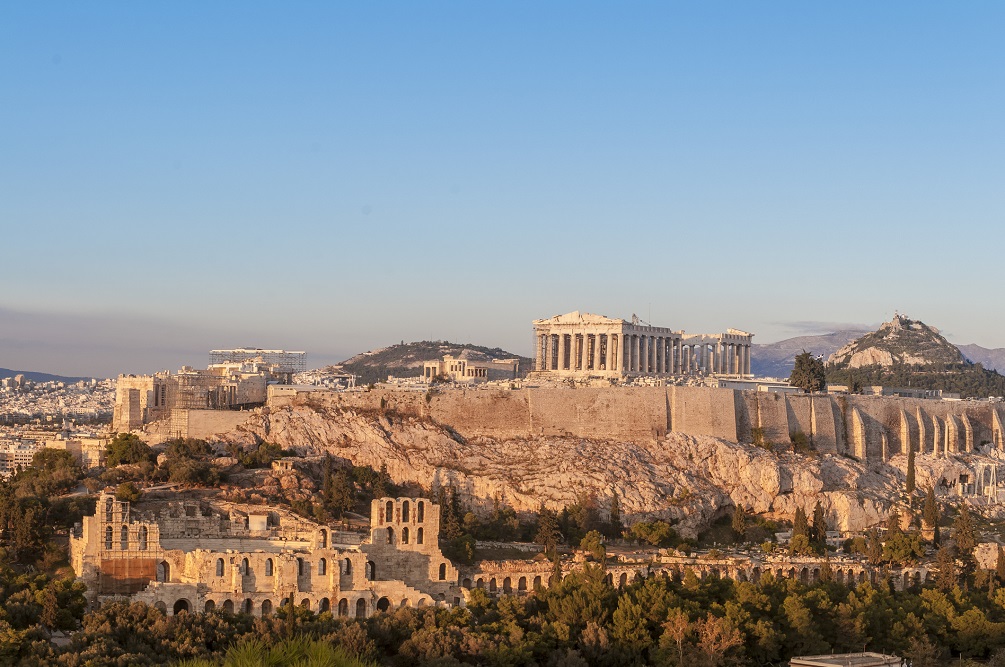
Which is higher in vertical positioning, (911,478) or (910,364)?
(910,364)

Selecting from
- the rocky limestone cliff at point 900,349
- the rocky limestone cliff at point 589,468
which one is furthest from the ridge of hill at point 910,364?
the rocky limestone cliff at point 589,468

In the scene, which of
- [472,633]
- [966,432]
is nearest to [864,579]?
[472,633]

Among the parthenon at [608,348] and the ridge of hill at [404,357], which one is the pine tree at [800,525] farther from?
the ridge of hill at [404,357]

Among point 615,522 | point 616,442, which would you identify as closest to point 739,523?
point 615,522

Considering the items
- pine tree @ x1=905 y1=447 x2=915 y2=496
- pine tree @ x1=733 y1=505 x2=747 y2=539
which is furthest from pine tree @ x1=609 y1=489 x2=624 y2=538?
pine tree @ x1=905 y1=447 x2=915 y2=496

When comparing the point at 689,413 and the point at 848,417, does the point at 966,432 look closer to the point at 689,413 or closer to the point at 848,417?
the point at 848,417

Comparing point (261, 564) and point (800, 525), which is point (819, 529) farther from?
point (261, 564)
